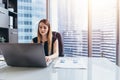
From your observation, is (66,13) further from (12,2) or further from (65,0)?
(12,2)

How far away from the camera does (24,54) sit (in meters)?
1.39

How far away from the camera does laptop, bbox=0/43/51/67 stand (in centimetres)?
134

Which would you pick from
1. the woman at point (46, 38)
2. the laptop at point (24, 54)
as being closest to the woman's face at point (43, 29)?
the woman at point (46, 38)

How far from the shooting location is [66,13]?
4664 millimetres

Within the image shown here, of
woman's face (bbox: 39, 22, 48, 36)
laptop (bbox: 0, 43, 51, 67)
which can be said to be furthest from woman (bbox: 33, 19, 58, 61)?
laptop (bbox: 0, 43, 51, 67)

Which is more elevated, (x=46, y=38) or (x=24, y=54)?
(x=46, y=38)

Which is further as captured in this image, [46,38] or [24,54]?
[46,38]

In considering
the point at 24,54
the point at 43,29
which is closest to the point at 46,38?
the point at 43,29

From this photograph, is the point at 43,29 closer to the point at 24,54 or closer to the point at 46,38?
the point at 46,38

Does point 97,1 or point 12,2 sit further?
point 97,1

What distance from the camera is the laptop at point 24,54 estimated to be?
1341mm

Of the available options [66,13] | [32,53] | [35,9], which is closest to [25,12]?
[35,9]

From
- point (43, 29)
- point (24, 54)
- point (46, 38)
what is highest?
point (43, 29)

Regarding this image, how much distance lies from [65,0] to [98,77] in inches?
147
